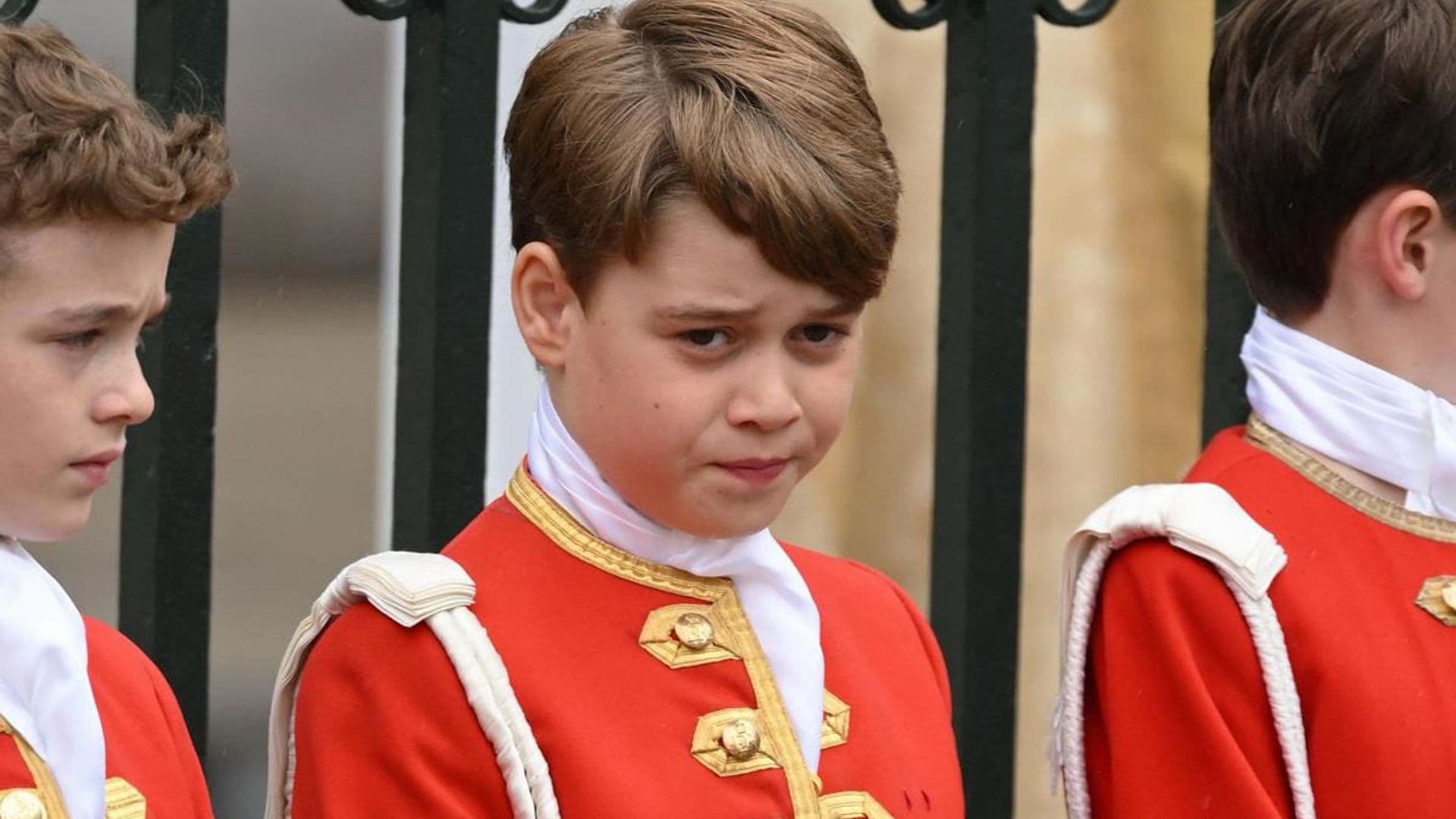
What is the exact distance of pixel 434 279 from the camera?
2.93m

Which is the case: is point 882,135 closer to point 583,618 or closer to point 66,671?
point 583,618

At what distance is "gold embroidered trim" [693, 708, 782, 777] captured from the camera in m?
2.28

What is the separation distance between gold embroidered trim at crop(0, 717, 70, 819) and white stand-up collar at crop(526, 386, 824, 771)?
548mm

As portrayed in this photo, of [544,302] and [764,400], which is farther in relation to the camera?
[544,302]

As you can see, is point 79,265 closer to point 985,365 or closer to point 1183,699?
point 1183,699

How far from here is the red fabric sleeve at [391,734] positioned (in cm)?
218

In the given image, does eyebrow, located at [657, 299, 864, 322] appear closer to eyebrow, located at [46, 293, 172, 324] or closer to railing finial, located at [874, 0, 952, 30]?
eyebrow, located at [46, 293, 172, 324]

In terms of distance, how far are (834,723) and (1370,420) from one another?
0.68 m

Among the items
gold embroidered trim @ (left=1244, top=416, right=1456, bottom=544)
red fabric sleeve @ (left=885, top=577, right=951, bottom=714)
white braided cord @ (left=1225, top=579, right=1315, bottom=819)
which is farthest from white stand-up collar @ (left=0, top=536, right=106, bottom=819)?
gold embroidered trim @ (left=1244, top=416, right=1456, bottom=544)

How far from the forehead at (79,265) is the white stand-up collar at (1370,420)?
1204 mm

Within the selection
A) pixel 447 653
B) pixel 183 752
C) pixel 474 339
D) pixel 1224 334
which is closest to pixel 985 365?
pixel 1224 334

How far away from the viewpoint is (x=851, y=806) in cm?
230

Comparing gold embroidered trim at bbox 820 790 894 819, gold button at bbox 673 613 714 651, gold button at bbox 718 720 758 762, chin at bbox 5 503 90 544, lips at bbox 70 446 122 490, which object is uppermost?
lips at bbox 70 446 122 490

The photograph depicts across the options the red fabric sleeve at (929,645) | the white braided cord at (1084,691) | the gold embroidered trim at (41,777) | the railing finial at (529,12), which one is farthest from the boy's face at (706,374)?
the railing finial at (529,12)
